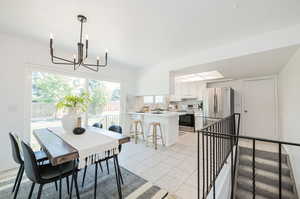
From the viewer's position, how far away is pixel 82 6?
158 centimetres

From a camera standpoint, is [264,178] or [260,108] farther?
[260,108]

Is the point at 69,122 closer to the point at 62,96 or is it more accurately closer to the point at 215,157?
the point at 62,96

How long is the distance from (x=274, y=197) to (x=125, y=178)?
284 centimetres

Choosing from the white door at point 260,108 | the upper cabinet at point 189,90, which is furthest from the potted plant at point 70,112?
the white door at point 260,108

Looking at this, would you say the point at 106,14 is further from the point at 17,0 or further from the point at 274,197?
the point at 274,197

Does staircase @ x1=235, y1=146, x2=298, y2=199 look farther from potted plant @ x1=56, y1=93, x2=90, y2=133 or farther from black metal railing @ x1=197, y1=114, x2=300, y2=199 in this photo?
potted plant @ x1=56, y1=93, x2=90, y2=133

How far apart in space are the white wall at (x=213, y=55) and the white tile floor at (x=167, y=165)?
1699 millimetres

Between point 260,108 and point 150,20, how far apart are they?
178 inches

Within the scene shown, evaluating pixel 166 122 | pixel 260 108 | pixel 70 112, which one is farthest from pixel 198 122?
pixel 70 112

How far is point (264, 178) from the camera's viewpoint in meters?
2.70

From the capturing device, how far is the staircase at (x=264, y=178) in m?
2.44

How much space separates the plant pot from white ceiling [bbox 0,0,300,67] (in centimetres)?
145

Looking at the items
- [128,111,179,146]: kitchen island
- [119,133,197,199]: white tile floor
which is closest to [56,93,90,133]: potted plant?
[119,133,197,199]: white tile floor

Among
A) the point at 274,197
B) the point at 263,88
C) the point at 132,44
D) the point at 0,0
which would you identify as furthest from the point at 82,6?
the point at 263,88
